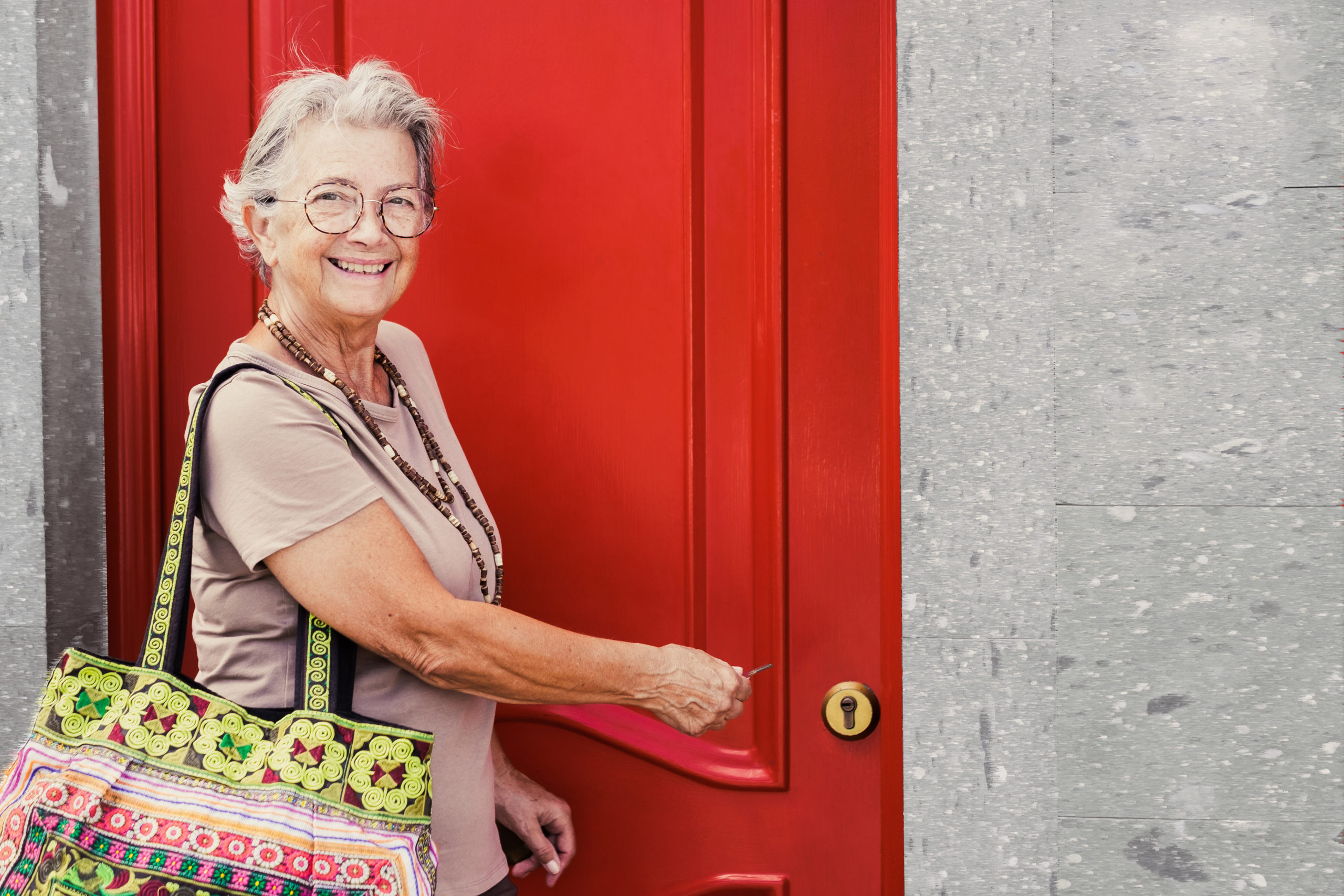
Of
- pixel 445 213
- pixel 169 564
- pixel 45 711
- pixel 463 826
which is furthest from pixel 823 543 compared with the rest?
pixel 45 711

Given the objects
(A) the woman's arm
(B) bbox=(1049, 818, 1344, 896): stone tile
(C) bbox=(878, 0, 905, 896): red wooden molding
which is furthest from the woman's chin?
(B) bbox=(1049, 818, 1344, 896): stone tile

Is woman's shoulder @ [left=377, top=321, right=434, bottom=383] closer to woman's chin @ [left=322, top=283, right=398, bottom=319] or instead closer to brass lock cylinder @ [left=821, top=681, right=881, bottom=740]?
woman's chin @ [left=322, top=283, right=398, bottom=319]

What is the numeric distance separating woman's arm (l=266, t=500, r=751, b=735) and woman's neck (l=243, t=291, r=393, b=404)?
31 centimetres

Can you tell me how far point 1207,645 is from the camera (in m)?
1.40

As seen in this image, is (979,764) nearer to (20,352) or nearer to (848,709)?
(848,709)

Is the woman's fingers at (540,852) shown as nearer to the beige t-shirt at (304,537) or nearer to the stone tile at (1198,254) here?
the beige t-shirt at (304,537)

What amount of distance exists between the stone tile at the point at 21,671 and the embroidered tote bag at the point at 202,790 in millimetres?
446

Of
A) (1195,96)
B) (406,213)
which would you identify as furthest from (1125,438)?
(406,213)

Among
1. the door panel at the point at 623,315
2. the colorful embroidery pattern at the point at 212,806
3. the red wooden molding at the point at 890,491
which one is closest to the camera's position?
the colorful embroidery pattern at the point at 212,806

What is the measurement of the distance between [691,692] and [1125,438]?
71cm

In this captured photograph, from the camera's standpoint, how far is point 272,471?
1.18 meters

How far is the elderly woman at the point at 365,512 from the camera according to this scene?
118 cm

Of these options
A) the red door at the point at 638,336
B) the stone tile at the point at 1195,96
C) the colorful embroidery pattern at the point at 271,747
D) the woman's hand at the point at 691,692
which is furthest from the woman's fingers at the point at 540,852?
the stone tile at the point at 1195,96

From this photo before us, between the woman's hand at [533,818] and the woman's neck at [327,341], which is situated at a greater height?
the woman's neck at [327,341]
